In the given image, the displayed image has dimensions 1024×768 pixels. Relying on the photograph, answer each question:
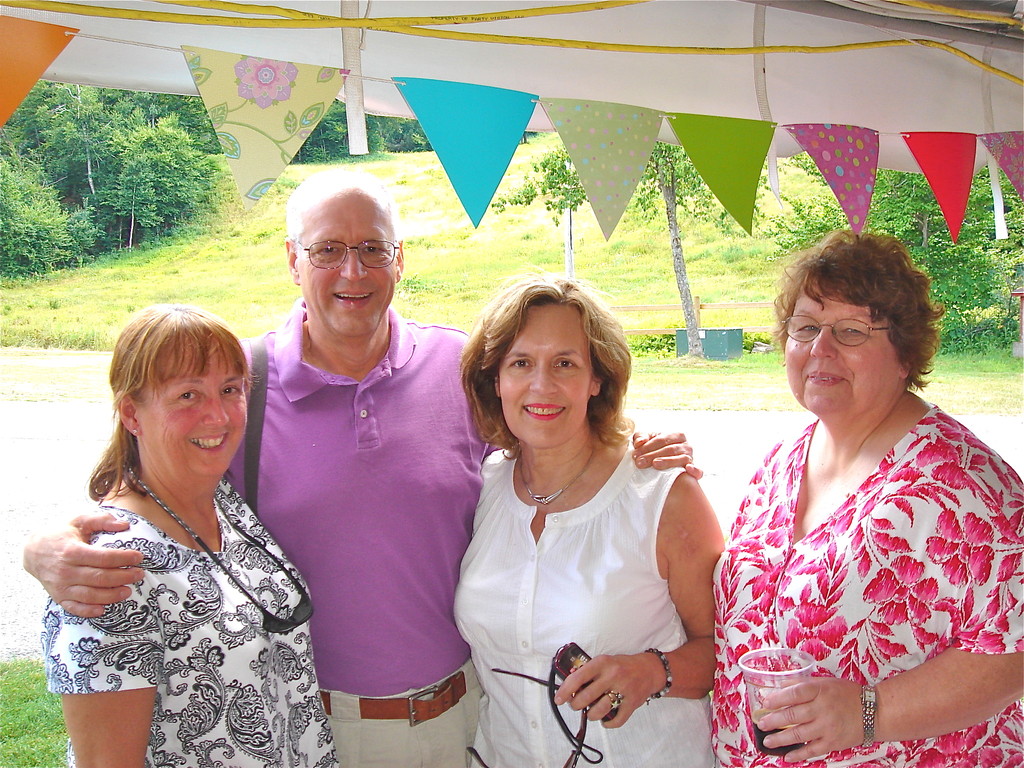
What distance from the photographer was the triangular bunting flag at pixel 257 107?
1.81m

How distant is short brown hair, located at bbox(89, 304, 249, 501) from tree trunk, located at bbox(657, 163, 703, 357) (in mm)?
16857

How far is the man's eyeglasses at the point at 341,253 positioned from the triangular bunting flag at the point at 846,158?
118 centimetres

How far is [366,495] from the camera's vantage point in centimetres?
180

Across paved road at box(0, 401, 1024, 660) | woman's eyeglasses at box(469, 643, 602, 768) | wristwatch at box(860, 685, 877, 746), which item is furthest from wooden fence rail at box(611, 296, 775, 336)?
wristwatch at box(860, 685, 877, 746)

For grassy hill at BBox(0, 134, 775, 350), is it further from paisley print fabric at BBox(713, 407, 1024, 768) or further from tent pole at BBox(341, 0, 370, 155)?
paisley print fabric at BBox(713, 407, 1024, 768)

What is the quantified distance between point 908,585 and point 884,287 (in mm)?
574

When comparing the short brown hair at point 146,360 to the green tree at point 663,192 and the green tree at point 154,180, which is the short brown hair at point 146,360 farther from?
the green tree at point 154,180

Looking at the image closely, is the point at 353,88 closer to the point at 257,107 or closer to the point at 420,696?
the point at 257,107

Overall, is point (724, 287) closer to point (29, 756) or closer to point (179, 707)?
point (29, 756)

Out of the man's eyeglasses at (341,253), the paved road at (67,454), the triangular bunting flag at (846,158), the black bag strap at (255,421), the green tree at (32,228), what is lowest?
the paved road at (67,454)

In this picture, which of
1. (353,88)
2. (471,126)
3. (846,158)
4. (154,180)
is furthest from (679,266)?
(353,88)

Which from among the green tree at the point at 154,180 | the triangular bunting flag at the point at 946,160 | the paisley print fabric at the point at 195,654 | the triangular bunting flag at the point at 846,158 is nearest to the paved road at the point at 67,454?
the triangular bunting flag at the point at 946,160

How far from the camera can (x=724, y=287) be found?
22594 millimetres

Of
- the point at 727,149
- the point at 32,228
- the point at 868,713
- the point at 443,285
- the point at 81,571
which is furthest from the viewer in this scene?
the point at 443,285
